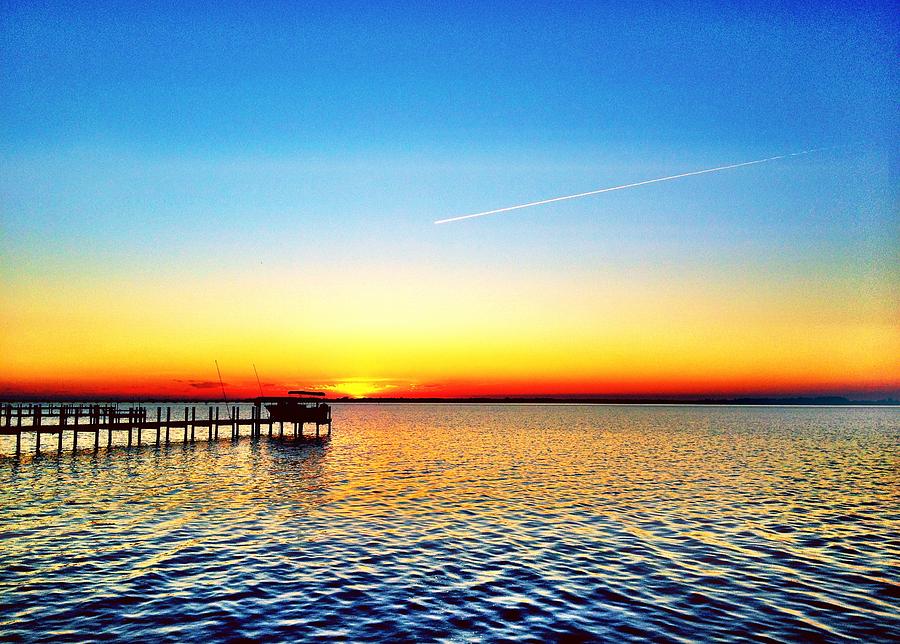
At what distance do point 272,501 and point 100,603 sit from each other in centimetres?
1479

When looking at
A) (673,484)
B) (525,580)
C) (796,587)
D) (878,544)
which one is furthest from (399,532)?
(673,484)

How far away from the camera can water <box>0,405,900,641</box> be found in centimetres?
1389

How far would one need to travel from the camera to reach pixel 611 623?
1398cm

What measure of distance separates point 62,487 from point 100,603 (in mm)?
20793

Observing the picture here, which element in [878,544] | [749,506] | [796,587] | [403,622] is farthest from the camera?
[749,506]

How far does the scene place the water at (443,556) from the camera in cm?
1389

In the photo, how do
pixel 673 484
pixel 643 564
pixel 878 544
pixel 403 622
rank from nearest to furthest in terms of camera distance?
pixel 403 622, pixel 643 564, pixel 878 544, pixel 673 484

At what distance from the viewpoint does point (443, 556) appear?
64.1 ft

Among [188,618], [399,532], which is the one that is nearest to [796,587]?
[399,532]

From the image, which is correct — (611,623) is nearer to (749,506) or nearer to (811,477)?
(749,506)

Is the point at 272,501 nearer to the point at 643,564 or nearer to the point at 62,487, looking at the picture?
the point at 62,487

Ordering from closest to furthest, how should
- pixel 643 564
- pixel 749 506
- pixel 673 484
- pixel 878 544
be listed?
pixel 643 564 → pixel 878 544 → pixel 749 506 → pixel 673 484

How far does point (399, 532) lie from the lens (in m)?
23.0

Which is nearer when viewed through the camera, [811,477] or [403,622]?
[403,622]
